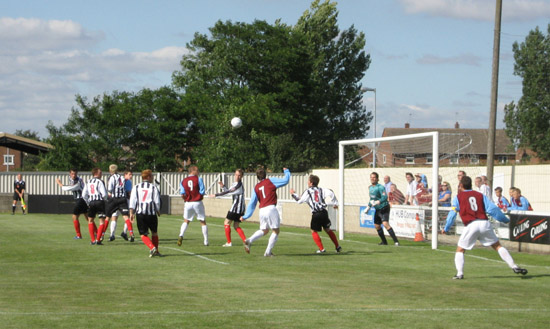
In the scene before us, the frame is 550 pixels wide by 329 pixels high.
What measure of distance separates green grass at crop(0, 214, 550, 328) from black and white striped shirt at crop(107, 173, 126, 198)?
1698 mm

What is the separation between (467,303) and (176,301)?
4.11 m

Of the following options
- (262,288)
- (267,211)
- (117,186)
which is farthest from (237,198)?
(262,288)

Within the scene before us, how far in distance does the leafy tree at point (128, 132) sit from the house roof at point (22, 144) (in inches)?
135

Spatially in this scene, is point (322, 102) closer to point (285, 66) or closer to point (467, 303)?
point (285, 66)

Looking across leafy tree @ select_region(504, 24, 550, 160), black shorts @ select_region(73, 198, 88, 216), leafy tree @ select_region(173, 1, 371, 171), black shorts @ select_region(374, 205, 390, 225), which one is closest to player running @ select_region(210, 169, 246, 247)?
black shorts @ select_region(374, 205, 390, 225)

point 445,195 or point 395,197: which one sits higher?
point 445,195

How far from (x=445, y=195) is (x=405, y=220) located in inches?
63.2

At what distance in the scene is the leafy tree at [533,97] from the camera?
231ft

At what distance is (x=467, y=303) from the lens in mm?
10508

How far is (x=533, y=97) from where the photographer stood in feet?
233

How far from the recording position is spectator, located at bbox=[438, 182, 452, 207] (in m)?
22.8

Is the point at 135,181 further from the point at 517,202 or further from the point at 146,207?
the point at 146,207

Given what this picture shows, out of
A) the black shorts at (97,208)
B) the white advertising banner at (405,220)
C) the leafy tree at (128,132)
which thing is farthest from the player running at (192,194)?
the leafy tree at (128,132)

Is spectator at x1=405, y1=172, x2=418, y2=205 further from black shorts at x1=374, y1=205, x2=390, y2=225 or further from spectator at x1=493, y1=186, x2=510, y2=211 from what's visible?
black shorts at x1=374, y1=205, x2=390, y2=225
